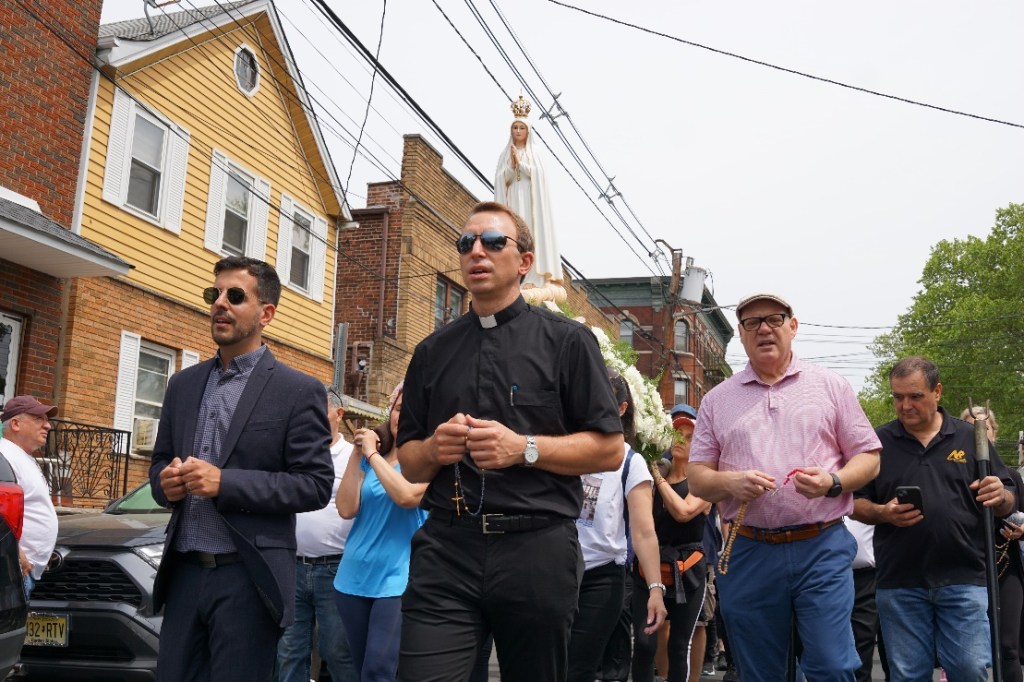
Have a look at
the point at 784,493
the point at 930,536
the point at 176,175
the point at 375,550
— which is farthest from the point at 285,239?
the point at 784,493

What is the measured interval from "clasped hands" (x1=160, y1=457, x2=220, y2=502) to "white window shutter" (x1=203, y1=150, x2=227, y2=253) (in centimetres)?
1450

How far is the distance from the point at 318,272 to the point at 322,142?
106 inches

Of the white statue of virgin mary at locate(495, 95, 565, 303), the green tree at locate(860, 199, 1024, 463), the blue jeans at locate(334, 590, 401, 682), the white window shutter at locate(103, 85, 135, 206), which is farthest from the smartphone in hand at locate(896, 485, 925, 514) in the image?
the green tree at locate(860, 199, 1024, 463)

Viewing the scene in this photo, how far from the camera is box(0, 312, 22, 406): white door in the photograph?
13391 millimetres

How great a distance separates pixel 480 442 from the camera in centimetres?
329

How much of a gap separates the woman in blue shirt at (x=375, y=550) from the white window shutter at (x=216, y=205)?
499 inches

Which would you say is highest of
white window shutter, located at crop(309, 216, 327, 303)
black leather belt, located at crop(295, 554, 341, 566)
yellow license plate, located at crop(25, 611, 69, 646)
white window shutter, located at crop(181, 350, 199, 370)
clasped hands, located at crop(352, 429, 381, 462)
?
white window shutter, located at crop(309, 216, 327, 303)

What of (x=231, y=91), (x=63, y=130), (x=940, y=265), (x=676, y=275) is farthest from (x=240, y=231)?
(x=940, y=265)

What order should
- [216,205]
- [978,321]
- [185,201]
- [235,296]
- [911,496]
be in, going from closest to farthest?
1. [235,296]
2. [911,496]
3. [185,201]
4. [216,205]
5. [978,321]

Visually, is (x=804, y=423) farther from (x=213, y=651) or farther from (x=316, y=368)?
(x=316, y=368)

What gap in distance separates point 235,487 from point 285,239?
16.7 m

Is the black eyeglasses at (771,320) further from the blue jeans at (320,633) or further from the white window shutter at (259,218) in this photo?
the white window shutter at (259,218)

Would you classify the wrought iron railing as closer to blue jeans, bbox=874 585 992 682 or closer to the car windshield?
the car windshield

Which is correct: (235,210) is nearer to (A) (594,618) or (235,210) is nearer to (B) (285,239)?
(B) (285,239)
